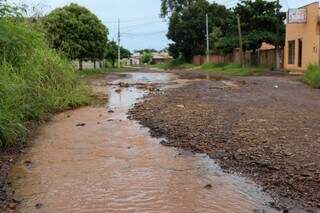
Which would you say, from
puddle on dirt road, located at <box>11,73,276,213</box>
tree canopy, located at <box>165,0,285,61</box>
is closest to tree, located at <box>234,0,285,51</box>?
tree canopy, located at <box>165,0,285,61</box>

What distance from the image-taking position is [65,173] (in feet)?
25.4

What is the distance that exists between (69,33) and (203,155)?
3489 cm

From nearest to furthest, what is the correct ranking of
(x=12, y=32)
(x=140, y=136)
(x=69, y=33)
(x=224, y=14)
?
1. (x=140, y=136)
2. (x=12, y=32)
3. (x=69, y=33)
4. (x=224, y=14)

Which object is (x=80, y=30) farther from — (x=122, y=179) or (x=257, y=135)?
(x=122, y=179)

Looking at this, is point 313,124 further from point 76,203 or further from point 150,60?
point 150,60

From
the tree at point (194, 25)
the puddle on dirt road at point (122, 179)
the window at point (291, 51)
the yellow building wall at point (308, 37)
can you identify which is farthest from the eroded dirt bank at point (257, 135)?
the tree at point (194, 25)

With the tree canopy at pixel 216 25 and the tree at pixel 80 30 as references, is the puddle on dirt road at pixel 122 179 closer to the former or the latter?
the tree at pixel 80 30

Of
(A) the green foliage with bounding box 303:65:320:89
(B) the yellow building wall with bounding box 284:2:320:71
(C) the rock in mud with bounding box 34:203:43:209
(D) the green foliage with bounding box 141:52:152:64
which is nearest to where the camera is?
(C) the rock in mud with bounding box 34:203:43:209

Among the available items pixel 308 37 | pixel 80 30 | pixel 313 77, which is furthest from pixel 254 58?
pixel 313 77

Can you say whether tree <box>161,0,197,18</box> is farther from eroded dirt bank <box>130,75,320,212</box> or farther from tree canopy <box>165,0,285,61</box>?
eroded dirt bank <box>130,75,320,212</box>

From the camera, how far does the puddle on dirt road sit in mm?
6211

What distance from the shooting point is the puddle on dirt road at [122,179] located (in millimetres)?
6211

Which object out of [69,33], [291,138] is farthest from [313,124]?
[69,33]

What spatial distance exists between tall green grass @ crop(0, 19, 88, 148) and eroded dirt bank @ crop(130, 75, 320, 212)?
2.44 m
